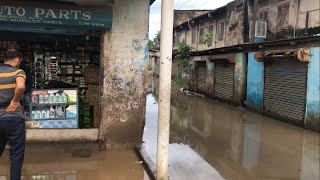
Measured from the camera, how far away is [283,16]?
15461 millimetres

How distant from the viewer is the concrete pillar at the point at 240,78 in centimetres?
1755

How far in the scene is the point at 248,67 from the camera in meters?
17.1

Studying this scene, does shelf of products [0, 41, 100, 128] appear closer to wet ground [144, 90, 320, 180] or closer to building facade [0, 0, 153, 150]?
building facade [0, 0, 153, 150]

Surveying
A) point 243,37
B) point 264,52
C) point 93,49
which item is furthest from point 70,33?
point 243,37

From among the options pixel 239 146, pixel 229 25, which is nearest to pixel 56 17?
pixel 239 146

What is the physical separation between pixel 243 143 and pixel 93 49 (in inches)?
178

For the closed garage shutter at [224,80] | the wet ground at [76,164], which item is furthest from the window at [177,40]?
the wet ground at [76,164]

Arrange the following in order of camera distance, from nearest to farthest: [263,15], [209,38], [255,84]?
1. [255,84]
2. [263,15]
3. [209,38]

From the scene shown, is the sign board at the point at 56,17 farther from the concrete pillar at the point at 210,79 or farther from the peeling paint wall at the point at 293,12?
the concrete pillar at the point at 210,79

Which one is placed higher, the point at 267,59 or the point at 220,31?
the point at 220,31

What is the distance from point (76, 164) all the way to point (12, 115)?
2455 mm

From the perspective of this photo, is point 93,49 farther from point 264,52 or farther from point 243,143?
point 264,52

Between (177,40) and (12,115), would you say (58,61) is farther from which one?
(177,40)

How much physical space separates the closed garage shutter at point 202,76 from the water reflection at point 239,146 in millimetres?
9184
